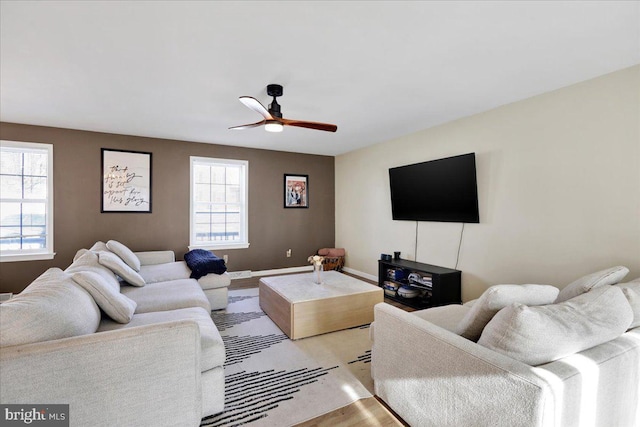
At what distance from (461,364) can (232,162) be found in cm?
495

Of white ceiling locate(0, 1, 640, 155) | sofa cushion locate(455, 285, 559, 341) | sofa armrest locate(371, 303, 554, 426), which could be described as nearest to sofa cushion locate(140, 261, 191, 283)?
white ceiling locate(0, 1, 640, 155)

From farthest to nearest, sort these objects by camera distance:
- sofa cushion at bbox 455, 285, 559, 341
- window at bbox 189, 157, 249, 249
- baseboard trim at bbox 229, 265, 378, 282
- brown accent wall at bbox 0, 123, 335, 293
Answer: baseboard trim at bbox 229, 265, 378, 282 < window at bbox 189, 157, 249, 249 < brown accent wall at bbox 0, 123, 335, 293 < sofa cushion at bbox 455, 285, 559, 341

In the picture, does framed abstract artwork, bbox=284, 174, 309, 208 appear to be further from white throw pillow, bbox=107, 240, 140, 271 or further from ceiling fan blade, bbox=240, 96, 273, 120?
ceiling fan blade, bbox=240, 96, 273, 120

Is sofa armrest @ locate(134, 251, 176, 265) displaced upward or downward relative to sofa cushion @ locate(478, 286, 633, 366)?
downward

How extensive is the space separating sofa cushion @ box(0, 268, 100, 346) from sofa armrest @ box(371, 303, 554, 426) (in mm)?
1707

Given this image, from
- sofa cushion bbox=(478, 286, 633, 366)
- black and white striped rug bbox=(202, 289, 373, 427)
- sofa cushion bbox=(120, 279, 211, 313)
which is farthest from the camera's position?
sofa cushion bbox=(120, 279, 211, 313)

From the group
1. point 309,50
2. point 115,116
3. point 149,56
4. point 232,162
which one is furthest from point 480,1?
point 232,162

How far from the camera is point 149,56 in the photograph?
2.30 meters

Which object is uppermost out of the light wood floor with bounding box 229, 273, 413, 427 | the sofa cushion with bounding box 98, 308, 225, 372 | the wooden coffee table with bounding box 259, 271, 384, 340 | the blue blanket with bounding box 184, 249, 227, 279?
the blue blanket with bounding box 184, 249, 227, 279

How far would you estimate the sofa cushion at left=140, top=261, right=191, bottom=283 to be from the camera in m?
3.50

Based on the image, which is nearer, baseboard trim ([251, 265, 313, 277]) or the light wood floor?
the light wood floor

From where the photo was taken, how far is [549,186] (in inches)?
118

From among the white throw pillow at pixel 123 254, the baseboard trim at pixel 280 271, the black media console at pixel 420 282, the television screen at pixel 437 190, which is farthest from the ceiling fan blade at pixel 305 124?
the baseboard trim at pixel 280 271

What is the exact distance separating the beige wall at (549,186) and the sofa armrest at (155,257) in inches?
147
